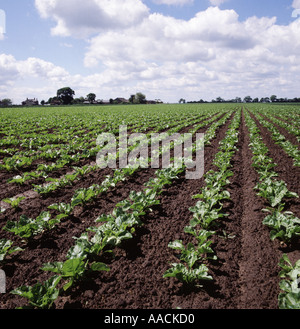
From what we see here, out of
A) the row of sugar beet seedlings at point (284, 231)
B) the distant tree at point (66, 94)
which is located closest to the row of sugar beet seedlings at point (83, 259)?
the row of sugar beet seedlings at point (284, 231)

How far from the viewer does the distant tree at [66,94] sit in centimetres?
10712

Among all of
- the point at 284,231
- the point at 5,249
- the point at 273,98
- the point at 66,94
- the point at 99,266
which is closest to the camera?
the point at 99,266

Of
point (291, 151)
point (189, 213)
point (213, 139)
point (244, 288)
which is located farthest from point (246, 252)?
point (213, 139)

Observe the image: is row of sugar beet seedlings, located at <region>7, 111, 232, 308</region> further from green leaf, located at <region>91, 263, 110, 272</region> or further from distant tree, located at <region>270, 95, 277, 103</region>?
distant tree, located at <region>270, 95, 277, 103</region>

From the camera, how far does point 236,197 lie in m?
6.04

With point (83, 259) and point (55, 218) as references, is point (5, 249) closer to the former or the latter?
point (55, 218)

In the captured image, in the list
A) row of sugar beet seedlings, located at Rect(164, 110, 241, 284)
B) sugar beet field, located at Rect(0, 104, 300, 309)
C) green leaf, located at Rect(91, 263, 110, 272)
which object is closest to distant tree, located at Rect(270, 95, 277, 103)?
sugar beet field, located at Rect(0, 104, 300, 309)

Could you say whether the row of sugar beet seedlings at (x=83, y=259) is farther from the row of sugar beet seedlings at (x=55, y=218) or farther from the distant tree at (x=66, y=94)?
the distant tree at (x=66, y=94)

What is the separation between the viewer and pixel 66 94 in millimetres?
107562

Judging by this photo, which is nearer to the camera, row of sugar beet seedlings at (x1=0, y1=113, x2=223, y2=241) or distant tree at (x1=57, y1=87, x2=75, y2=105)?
row of sugar beet seedlings at (x1=0, y1=113, x2=223, y2=241)

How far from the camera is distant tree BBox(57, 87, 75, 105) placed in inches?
4218

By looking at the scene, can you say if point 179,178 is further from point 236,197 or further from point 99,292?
point 99,292

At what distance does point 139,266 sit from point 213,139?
40.0ft

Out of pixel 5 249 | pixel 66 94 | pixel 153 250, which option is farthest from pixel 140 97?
pixel 5 249
